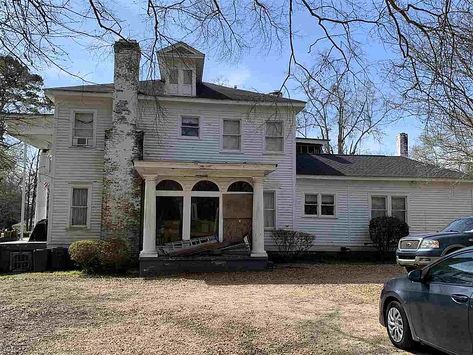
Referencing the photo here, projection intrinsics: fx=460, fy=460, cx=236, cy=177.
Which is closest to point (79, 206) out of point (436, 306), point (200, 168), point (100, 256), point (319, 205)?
point (100, 256)

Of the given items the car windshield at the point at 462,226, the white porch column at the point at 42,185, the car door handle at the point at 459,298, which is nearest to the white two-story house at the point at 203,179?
the white porch column at the point at 42,185

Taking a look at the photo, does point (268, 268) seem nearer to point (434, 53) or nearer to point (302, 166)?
point (302, 166)

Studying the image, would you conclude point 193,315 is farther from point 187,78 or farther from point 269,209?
point 187,78

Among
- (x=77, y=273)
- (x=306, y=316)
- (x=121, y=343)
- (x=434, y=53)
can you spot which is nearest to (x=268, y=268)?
(x=77, y=273)

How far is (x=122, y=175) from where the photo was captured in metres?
16.7

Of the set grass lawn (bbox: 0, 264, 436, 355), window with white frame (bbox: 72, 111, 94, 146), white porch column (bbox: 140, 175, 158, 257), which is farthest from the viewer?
window with white frame (bbox: 72, 111, 94, 146)

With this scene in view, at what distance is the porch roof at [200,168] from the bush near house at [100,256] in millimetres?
2595

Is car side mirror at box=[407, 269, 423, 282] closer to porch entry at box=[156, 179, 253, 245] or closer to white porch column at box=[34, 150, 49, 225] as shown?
porch entry at box=[156, 179, 253, 245]

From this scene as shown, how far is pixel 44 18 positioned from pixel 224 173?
36.4 ft

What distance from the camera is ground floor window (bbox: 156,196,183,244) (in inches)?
656

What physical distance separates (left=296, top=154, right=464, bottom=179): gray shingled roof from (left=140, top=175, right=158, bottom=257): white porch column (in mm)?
7176

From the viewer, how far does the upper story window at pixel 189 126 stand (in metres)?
18.9

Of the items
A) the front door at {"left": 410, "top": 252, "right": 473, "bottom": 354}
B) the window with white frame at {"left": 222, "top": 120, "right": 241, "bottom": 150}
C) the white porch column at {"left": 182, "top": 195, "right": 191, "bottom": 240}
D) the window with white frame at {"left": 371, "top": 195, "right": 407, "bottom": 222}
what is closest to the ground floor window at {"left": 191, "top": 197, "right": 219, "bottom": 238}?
the white porch column at {"left": 182, "top": 195, "right": 191, "bottom": 240}

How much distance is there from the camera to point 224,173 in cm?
1619
